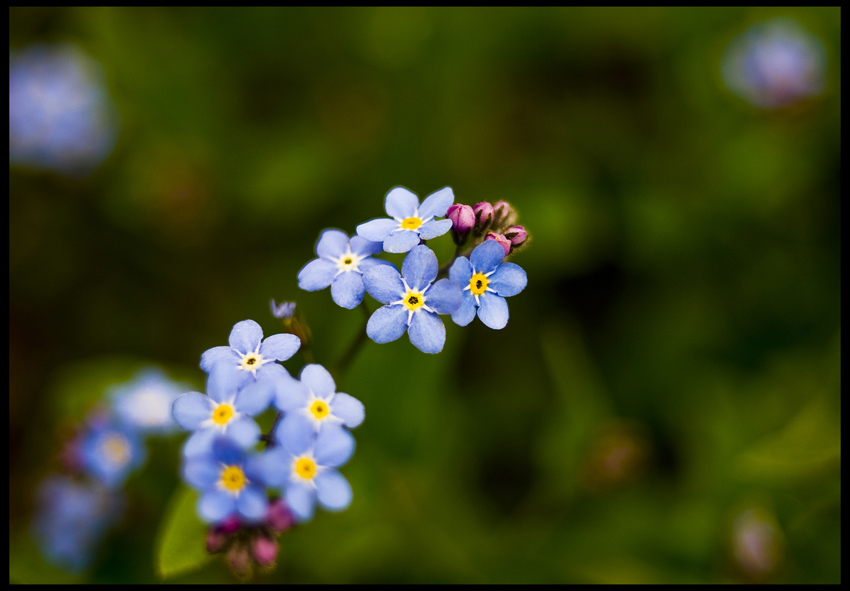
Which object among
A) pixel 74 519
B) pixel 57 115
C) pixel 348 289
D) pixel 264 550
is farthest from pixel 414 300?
pixel 57 115

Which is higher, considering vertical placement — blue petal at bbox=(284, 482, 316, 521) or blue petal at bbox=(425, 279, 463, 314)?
blue petal at bbox=(425, 279, 463, 314)

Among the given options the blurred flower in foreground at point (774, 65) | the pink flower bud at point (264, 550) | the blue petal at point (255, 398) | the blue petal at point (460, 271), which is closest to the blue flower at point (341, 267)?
the blue petal at point (460, 271)

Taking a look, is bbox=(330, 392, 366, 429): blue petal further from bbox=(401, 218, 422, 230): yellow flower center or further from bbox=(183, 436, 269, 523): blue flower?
bbox=(401, 218, 422, 230): yellow flower center

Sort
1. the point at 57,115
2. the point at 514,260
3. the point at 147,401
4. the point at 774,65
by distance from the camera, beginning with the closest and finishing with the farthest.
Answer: the point at 147,401
the point at 514,260
the point at 57,115
the point at 774,65

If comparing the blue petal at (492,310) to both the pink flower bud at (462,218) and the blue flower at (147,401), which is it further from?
the blue flower at (147,401)

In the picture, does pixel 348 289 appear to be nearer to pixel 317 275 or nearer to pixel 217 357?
pixel 317 275

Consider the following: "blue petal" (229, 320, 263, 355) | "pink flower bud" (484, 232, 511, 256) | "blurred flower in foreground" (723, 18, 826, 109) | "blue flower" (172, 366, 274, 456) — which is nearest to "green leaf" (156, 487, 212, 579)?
"blue flower" (172, 366, 274, 456)
